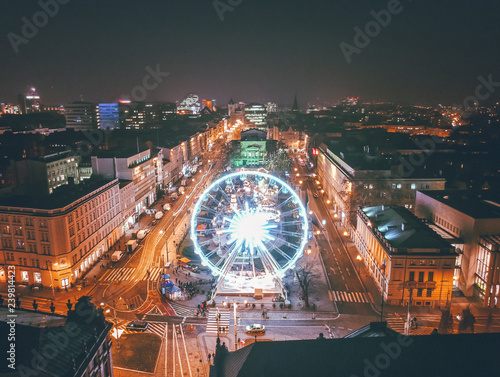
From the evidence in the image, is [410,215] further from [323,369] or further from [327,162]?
[327,162]

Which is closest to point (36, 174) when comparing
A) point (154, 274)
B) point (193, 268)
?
point (154, 274)

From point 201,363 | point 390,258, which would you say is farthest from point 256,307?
point 390,258

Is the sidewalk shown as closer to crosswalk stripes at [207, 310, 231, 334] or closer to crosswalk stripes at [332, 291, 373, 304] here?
crosswalk stripes at [332, 291, 373, 304]

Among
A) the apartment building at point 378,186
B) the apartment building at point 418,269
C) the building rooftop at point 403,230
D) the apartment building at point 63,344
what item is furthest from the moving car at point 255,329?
the apartment building at point 378,186

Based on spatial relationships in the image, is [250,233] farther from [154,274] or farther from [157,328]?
[154,274]

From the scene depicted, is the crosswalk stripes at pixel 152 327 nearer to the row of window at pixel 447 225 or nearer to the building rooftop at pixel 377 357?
the building rooftop at pixel 377 357
